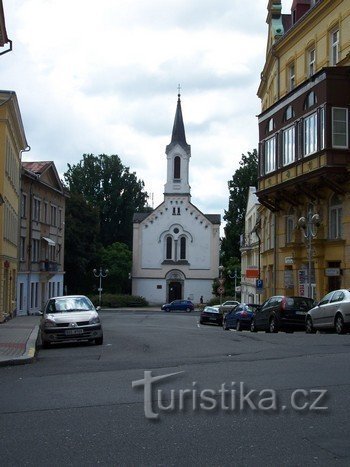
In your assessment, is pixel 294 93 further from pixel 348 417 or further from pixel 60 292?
pixel 60 292

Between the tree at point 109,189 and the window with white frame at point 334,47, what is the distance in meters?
68.4

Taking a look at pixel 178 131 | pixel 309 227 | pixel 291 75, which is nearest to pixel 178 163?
pixel 178 131

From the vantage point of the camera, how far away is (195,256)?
310ft

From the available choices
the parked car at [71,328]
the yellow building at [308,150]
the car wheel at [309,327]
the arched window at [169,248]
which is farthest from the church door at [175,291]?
the parked car at [71,328]

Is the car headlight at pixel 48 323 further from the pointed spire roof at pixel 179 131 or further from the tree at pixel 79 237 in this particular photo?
the pointed spire roof at pixel 179 131

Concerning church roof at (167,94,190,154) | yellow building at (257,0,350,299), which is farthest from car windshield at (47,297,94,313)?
church roof at (167,94,190,154)

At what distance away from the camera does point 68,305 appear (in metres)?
24.2

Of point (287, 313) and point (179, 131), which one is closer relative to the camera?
point (287, 313)

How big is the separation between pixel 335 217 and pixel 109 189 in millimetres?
70852

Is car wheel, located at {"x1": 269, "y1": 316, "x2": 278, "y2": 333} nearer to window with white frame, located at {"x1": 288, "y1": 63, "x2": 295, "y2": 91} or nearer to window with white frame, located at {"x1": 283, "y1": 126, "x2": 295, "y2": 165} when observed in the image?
window with white frame, located at {"x1": 283, "y1": 126, "x2": 295, "y2": 165}

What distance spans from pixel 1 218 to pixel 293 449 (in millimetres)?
34212

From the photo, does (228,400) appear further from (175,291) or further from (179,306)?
(175,291)

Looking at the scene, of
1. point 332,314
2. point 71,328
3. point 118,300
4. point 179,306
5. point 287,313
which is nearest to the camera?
point 71,328

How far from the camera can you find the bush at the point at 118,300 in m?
86.4
